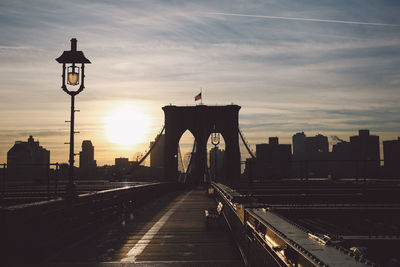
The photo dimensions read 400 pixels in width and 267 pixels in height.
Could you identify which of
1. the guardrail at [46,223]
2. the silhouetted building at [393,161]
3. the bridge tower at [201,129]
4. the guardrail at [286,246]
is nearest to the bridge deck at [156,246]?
the guardrail at [46,223]

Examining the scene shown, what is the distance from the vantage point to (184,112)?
95.7 metres

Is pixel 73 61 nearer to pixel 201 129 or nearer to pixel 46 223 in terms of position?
pixel 46 223

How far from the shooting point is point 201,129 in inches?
3735

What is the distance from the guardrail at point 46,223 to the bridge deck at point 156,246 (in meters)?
0.45

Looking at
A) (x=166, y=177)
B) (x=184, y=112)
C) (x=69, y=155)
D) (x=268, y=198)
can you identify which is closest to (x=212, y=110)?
(x=184, y=112)

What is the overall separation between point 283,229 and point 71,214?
891 centimetres

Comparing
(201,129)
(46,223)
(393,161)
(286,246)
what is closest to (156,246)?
(46,223)

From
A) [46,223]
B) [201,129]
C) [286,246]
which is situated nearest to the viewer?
[286,246]

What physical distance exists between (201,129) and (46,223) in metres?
84.3

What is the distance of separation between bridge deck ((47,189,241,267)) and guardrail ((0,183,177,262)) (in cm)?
45

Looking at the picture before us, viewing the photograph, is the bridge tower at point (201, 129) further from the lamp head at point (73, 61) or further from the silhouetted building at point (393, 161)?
the lamp head at point (73, 61)

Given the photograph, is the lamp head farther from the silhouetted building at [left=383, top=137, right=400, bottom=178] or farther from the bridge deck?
the silhouetted building at [left=383, top=137, right=400, bottom=178]

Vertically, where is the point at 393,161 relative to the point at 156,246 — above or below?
above

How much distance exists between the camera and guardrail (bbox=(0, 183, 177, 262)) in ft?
29.3
